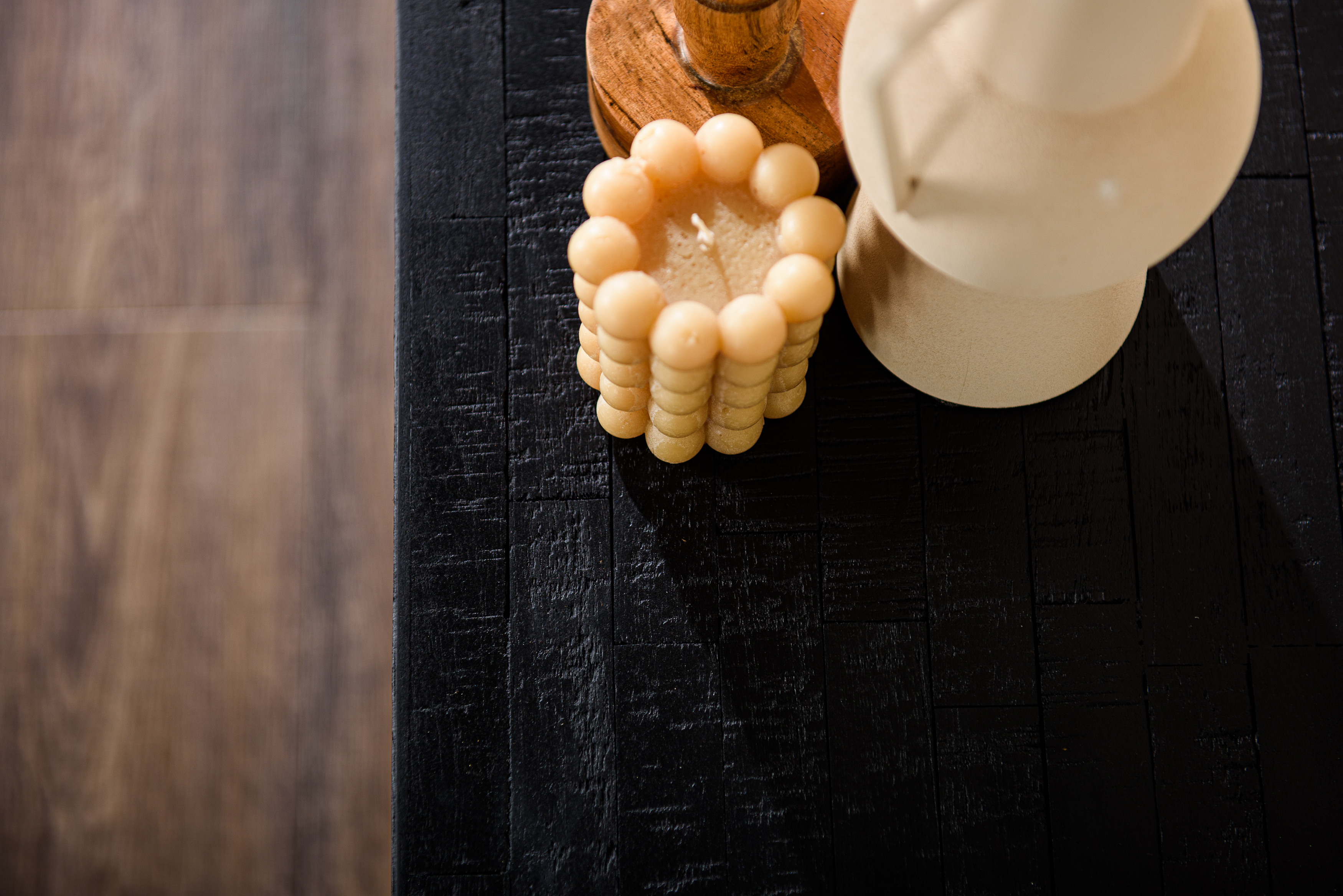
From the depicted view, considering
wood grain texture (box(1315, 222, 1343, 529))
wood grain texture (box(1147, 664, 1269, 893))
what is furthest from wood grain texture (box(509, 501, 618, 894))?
Answer: wood grain texture (box(1315, 222, 1343, 529))

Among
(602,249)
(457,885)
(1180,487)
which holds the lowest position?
(457,885)

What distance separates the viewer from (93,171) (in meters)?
0.84

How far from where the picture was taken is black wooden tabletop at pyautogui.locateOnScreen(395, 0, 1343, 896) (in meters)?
0.54

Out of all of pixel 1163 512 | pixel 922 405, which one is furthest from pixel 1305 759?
pixel 922 405

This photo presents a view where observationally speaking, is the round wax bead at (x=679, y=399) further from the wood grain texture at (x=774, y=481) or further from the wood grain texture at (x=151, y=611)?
the wood grain texture at (x=151, y=611)

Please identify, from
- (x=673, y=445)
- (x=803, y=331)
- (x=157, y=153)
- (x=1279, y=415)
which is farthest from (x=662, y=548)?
(x=157, y=153)

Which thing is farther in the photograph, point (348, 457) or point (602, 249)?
point (348, 457)

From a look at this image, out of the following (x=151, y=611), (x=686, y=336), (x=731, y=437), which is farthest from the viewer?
(x=151, y=611)

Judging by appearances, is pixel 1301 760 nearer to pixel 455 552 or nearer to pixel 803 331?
pixel 803 331

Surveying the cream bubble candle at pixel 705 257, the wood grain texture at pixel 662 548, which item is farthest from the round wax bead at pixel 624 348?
the wood grain texture at pixel 662 548

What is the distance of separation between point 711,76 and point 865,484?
25 cm

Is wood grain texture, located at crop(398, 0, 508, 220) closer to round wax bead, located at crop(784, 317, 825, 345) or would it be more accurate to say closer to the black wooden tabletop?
the black wooden tabletop

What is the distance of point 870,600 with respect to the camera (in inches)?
21.7

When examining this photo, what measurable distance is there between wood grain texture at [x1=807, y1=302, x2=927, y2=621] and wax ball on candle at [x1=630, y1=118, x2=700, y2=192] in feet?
0.55
